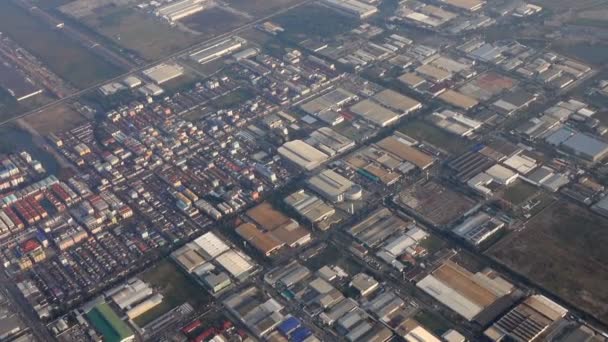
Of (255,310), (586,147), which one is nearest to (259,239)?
(255,310)

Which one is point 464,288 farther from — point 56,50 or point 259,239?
point 56,50

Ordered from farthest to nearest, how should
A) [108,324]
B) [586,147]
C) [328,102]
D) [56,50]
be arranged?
[56,50], [328,102], [586,147], [108,324]

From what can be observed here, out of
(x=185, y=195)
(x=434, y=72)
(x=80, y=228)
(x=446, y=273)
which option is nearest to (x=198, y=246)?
(x=185, y=195)

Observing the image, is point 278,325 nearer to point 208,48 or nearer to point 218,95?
point 218,95

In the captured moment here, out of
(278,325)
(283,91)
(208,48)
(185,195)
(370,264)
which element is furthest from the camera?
(208,48)

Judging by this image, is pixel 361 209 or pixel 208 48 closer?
pixel 361 209

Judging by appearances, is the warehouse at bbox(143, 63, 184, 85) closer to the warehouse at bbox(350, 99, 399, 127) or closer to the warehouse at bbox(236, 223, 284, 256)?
the warehouse at bbox(350, 99, 399, 127)

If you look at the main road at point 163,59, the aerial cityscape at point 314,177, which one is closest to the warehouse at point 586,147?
the aerial cityscape at point 314,177
